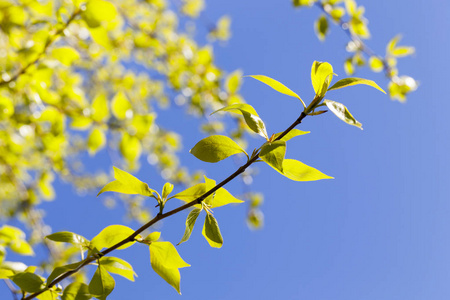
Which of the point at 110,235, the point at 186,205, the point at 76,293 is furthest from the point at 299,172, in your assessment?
the point at 76,293

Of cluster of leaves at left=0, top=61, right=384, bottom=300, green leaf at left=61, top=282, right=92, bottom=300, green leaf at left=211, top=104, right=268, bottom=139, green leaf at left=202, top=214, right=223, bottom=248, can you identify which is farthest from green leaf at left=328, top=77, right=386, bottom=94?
green leaf at left=61, top=282, right=92, bottom=300

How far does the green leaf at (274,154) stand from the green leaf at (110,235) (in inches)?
10.2

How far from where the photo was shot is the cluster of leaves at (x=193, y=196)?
450 mm

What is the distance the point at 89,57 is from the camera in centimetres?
187

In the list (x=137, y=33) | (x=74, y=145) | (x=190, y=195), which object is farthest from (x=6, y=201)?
(x=190, y=195)

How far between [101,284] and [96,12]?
727 mm

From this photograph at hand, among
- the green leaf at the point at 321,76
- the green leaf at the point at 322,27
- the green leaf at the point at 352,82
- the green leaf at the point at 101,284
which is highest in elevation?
the green leaf at the point at 322,27

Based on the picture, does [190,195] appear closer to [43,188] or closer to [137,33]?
[43,188]

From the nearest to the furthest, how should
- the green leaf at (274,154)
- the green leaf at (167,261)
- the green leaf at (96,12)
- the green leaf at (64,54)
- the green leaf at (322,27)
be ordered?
the green leaf at (274,154) → the green leaf at (167,261) → the green leaf at (96,12) → the green leaf at (64,54) → the green leaf at (322,27)

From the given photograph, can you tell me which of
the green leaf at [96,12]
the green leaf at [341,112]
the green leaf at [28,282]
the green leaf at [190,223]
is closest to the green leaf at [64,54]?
the green leaf at [96,12]

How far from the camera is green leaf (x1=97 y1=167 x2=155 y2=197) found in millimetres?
521

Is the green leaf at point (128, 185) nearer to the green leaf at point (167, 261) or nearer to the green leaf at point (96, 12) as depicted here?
the green leaf at point (167, 261)

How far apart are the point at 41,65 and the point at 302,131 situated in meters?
0.99

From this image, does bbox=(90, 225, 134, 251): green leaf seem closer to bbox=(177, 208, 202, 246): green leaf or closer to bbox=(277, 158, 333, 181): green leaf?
bbox=(177, 208, 202, 246): green leaf
